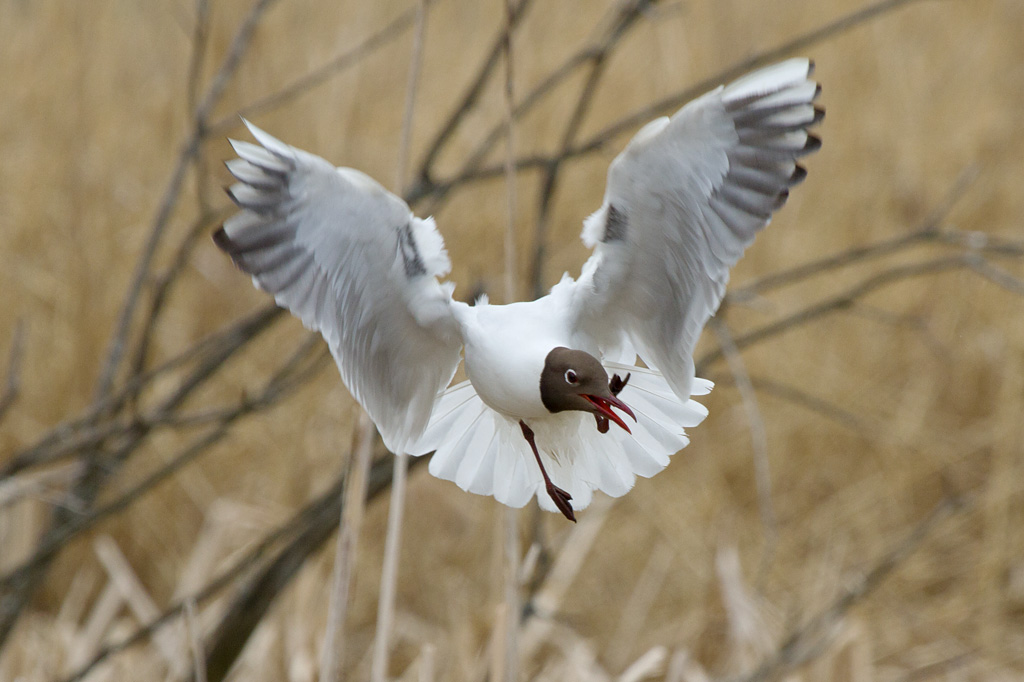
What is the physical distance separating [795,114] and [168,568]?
8.43 ft

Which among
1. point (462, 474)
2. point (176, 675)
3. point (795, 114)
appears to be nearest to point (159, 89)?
point (176, 675)

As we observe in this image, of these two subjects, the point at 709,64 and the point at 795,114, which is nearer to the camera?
the point at 795,114

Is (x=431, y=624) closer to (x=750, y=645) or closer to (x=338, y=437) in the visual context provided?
(x=338, y=437)

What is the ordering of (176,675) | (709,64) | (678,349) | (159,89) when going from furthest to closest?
(709,64) → (159,89) → (176,675) → (678,349)

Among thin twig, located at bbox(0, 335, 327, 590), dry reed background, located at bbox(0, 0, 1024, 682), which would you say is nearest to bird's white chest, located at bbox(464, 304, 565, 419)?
thin twig, located at bbox(0, 335, 327, 590)

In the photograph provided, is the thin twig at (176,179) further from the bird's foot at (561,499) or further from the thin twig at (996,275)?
the thin twig at (996,275)

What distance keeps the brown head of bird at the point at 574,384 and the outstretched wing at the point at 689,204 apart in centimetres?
17

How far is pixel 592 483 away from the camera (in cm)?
188

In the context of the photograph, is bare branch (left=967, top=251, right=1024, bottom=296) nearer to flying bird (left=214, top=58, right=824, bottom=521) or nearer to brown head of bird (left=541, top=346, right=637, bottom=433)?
flying bird (left=214, top=58, right=824, bottom=521)

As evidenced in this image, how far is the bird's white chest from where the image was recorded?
1.60 meters

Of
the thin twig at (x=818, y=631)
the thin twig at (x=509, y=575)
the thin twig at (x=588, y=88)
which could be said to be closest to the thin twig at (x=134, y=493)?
the thin twig at (x=588, y=88)

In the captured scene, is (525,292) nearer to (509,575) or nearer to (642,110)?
(642,110)

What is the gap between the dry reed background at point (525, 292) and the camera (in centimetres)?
323

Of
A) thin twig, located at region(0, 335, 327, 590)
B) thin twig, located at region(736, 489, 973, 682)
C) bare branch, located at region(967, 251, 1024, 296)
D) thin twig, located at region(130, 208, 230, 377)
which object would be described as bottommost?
thin twig, located at region(736, 489, 973, 682)
